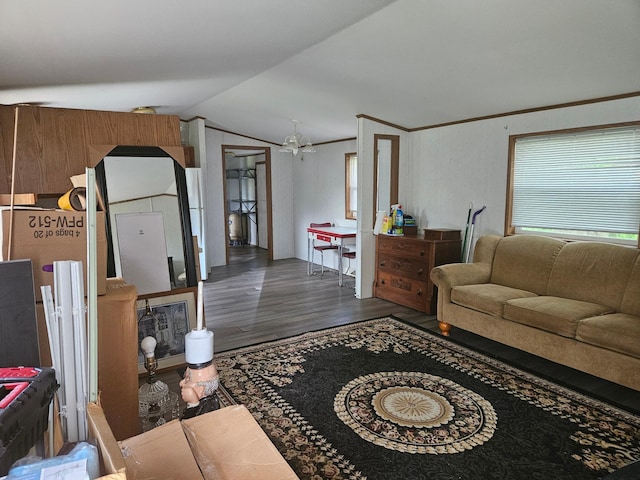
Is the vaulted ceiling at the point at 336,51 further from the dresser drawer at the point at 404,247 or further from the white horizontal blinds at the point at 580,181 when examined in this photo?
the dresser drawer at the point at 404,247

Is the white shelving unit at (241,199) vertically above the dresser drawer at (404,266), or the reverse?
the white shelving unit at (241,199)

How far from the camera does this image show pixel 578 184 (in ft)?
12.0

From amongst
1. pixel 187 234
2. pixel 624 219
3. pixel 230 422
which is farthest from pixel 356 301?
pixel 230 422

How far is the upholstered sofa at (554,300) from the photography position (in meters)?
2.74

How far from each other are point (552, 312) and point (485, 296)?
57cm

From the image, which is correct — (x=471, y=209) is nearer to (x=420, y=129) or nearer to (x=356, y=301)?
(x=420, y=129)

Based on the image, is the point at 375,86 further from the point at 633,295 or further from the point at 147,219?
the point at 633,295

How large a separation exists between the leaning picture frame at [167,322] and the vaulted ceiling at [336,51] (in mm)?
1635

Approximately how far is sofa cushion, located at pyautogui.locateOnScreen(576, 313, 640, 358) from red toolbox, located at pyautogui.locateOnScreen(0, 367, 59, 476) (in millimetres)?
3046

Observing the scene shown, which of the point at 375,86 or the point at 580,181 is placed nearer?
the point at 580,181

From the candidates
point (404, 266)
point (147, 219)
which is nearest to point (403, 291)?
point (404, 266)

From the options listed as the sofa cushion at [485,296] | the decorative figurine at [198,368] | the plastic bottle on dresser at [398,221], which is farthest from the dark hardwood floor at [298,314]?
the decorative figurine at [198,368]

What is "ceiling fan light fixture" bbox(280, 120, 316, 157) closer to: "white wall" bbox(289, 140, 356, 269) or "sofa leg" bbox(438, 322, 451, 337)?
"white wall" bbox(289, 140, 356, 269)

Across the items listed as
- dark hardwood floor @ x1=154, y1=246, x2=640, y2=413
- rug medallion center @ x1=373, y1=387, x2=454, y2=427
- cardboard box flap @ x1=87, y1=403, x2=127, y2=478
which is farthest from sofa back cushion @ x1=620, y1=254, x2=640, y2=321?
cardboard box flap @ x1=87, y1=403, x2=127, y2=478
